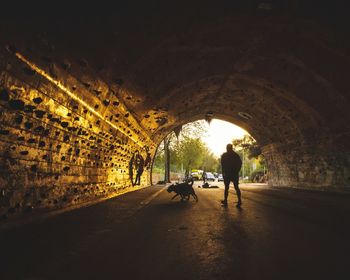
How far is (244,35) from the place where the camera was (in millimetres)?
10422

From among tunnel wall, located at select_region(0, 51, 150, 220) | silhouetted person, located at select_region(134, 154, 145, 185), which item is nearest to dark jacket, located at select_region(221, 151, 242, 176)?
tunnel wall, located at select_region(0, 51, 150, 220)

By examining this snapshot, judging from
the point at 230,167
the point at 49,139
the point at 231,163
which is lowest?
the point at 230,167

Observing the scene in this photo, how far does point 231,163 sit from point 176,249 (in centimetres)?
678

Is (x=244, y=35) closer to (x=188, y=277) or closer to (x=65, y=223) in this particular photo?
(x=65, y=223)

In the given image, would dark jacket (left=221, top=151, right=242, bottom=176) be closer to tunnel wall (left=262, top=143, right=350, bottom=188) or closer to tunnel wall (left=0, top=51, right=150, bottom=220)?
tunnel wall (left=0, top=51, right=150, bottom=220)

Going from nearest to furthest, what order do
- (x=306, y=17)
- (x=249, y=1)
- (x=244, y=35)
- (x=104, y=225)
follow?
1. (x=104, y=225)
2. (x=249, y=1)
3. (x=306, y=17)
4. (x=244, y=35)

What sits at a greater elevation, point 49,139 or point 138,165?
point 138,165

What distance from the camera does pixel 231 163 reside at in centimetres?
1116

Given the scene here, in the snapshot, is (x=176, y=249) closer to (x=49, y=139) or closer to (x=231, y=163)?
(x=49, y=139)

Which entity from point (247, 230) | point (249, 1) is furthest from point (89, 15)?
point (247, 230)

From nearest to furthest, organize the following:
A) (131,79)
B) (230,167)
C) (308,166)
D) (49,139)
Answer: (49,139), (131,79), (230,167), (308,166)

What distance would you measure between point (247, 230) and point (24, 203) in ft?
13.3

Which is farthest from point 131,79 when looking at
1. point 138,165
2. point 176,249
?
point 138,165

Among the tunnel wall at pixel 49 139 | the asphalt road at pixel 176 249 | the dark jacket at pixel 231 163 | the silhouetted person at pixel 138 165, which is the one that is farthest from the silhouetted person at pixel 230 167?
the silhouetted person at pixel 138 165
